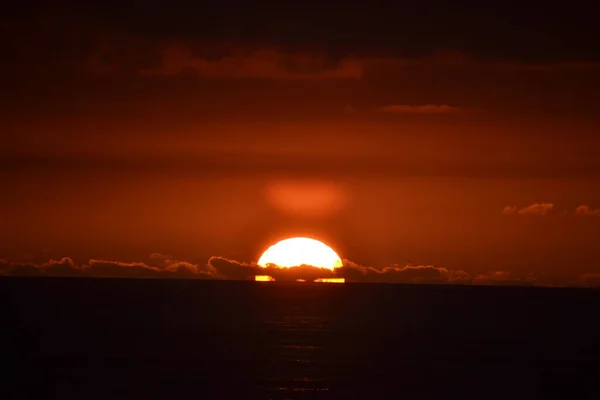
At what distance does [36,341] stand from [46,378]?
28645 millimetres

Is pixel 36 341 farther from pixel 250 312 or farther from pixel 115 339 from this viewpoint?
pixel 250 312

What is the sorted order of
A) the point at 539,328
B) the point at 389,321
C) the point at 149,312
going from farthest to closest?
the point at 149,312
the point at 389,321
the point at 539,328

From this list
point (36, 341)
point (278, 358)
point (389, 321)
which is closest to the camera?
point (278, 358)

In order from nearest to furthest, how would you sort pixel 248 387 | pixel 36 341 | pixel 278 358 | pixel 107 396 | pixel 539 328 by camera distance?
pixel 107 396, pixel 248 387, pixel 278 358, pixel 36 341, pixel 539 328

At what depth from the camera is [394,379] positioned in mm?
61656

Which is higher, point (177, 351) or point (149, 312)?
point (149, 312)

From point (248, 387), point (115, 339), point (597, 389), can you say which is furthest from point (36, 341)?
point (597, 389)

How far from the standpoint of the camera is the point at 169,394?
52.2m

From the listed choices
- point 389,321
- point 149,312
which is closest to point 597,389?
point 389,321

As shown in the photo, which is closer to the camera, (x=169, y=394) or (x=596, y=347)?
(x=169, y=394)

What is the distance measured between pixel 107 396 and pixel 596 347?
185ft

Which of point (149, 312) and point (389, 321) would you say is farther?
point (149, 312)

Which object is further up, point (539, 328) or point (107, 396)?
point (539, 328)

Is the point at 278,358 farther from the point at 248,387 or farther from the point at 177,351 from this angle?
the point at 248,387
